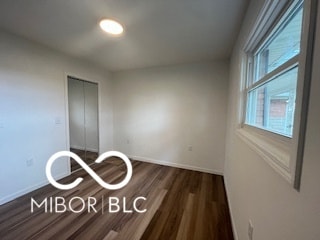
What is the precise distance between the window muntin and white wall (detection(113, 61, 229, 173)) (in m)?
1.62

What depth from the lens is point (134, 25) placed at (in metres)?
1.89

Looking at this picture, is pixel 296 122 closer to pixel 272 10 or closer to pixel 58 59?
pixel 272 10

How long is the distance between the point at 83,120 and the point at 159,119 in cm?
171

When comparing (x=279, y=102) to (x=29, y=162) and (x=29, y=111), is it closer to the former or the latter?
(x=29, y=111)

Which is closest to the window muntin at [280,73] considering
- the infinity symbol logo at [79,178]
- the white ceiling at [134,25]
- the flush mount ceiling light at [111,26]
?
the white ceiling at [134,25]

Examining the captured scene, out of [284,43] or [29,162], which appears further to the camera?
[29,162]

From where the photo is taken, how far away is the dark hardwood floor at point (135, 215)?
1636 millimetres

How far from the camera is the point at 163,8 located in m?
1.58

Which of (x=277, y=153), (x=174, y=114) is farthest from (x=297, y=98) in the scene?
(x=174, y=114)

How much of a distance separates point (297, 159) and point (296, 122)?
13 centimetres

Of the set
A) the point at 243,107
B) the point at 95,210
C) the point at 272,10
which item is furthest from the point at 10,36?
the point at 243,107

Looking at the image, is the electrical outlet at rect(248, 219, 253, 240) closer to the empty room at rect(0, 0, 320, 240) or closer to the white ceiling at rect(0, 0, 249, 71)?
the empty room at rect(0, 0, 320, 240)

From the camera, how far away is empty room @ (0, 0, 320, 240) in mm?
776

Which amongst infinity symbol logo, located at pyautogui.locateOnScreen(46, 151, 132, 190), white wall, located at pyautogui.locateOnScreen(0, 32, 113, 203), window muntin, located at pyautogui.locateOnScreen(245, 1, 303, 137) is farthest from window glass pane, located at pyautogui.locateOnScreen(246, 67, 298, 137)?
white wall, located at pyautogui.locateOnScreen(0, 32, 113, 203)
